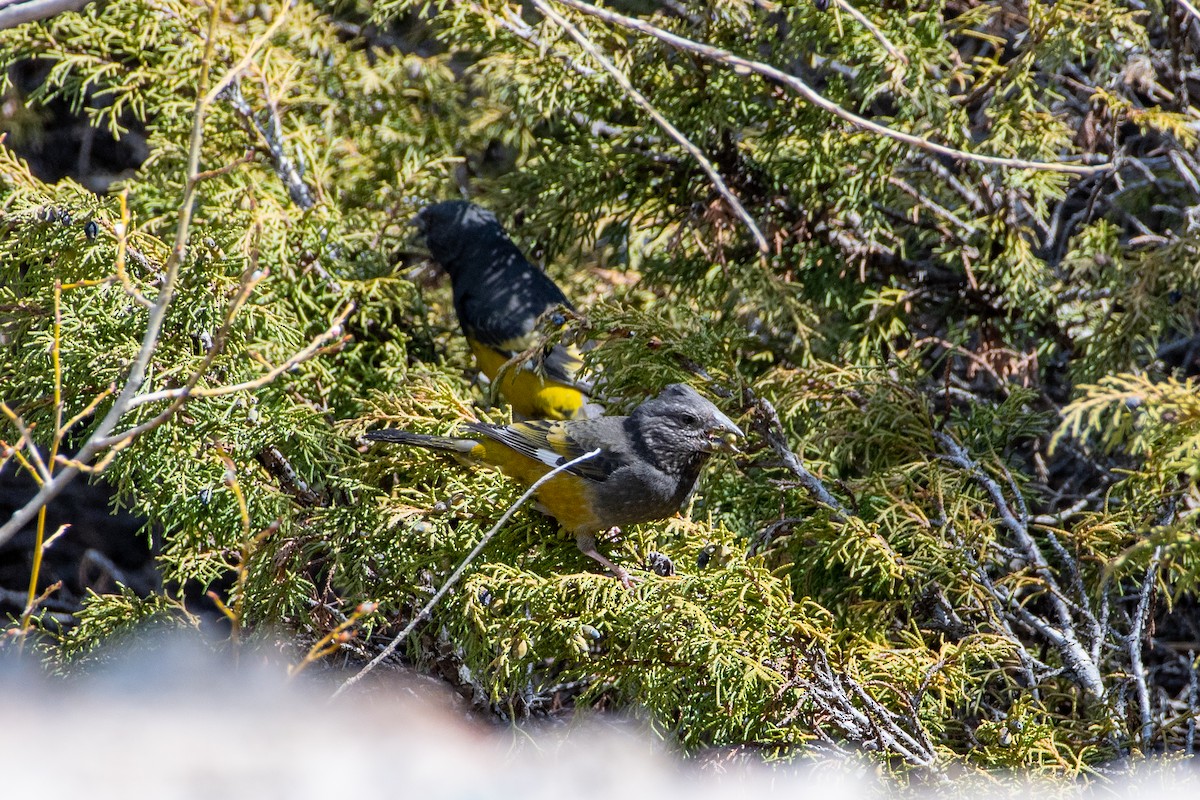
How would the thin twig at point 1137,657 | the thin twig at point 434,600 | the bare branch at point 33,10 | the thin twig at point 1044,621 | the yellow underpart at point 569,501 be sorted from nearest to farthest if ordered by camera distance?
the bare branch at point 33,10
the thin twig at point 434,600
the thin twig at point 1137,657
the thin twig at point 1044,621
the yellow underpart at point 569,501

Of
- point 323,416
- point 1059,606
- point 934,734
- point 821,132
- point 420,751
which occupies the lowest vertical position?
point 934,734

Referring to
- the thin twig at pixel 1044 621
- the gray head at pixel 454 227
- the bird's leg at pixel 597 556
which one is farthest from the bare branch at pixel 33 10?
the gray head at pixel 454 227

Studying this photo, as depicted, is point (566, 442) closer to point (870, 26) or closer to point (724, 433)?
point (724, 433)

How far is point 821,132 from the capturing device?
381cm

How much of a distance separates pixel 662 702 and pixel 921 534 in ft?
2.71

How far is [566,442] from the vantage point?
3.32 meters

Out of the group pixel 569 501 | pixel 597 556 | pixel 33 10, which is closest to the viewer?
pixel 33 10

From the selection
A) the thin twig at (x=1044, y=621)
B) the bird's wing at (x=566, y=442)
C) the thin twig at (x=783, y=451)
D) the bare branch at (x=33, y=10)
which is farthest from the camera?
the bird's wing at (x=566, y=442)

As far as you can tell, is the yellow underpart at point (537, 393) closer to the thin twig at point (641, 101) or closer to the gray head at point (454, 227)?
the gray head at point (454, 227)

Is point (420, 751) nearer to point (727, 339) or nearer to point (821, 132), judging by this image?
point (727, 339)

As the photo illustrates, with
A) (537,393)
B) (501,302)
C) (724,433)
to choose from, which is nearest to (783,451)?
(724,433)

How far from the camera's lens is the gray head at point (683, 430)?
298 cm

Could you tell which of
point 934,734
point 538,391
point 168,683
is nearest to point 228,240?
point 538,391

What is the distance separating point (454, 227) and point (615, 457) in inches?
77.7
